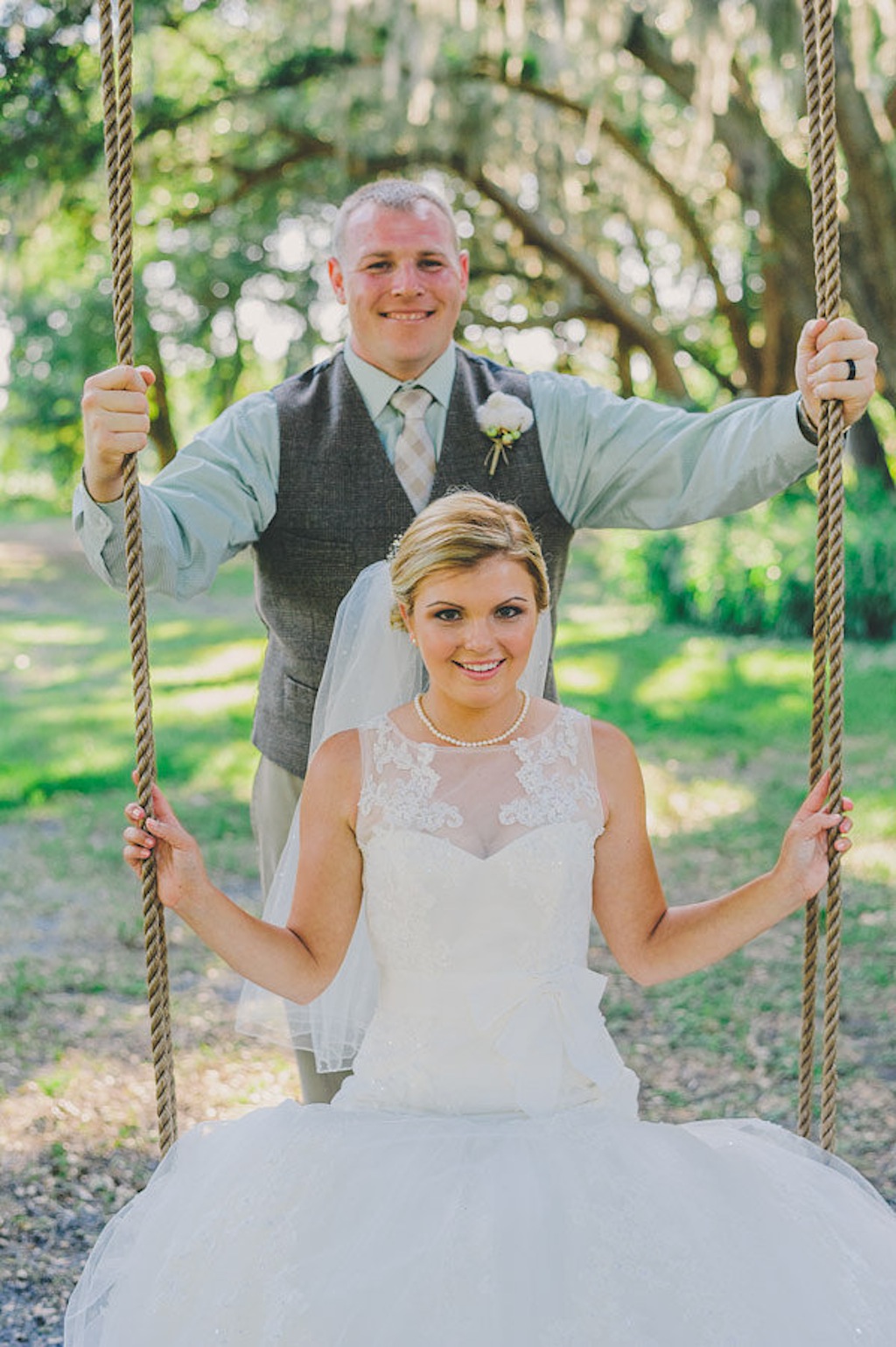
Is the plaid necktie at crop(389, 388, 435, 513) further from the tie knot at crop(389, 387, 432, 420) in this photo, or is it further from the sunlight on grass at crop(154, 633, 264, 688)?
the sunlight on grass at crop(154, 633, 264, 688)

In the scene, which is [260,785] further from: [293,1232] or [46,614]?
[46,614]

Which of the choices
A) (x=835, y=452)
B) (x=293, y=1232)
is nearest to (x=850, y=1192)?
(x=293, y=1232)

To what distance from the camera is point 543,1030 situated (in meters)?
2.37

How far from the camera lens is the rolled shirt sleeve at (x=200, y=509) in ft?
8.72

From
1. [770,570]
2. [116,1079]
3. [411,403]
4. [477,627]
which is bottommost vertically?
[116,1079]

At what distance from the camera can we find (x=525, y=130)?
41.3 ft

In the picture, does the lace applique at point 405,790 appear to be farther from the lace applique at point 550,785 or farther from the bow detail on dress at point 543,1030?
the bow detail on dress at point 543,1030

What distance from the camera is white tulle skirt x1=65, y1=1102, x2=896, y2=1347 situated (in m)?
1.97

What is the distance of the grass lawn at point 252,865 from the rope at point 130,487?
155 centimetres

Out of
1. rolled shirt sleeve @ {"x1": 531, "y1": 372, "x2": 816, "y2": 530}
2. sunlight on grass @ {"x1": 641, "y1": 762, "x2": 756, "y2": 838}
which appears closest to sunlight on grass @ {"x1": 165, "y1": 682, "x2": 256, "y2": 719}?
sunlight on grass @ {"x1": 641, "y1": 762, "x2": 756, "y2": 838}

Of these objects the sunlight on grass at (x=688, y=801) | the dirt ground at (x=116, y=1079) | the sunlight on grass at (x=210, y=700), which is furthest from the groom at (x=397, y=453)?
the sunlight on grass at (x=210, y=700)

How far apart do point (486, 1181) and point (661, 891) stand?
20.9 inches

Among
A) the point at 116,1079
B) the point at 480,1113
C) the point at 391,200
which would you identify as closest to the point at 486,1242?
the point at 480,1113

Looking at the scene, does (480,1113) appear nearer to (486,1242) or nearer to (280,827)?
(486,1242)
